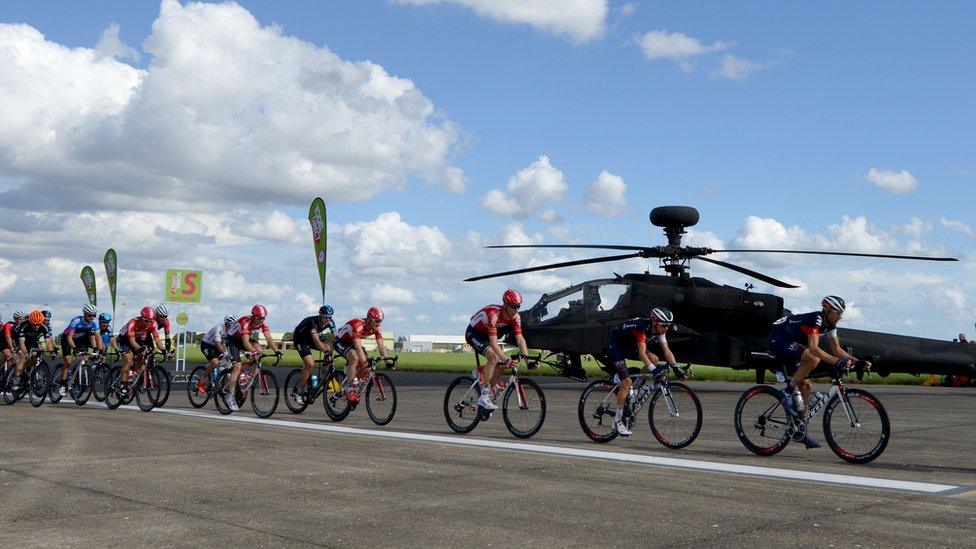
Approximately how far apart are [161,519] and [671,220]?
17314 millimetres

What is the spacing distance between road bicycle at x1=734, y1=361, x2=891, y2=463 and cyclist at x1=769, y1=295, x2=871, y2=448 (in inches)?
5.6

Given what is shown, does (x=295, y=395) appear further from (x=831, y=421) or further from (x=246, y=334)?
(x=831, y=421)

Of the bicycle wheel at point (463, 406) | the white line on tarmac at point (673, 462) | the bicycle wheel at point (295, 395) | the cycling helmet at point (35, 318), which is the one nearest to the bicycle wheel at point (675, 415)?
the white line on tarmac at point (673, 462)

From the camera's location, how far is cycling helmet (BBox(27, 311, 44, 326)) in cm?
2002

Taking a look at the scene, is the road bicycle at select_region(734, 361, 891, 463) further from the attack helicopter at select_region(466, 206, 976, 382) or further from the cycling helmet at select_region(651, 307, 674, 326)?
the attack helicopter at select_region(466, 206, 976, 382)

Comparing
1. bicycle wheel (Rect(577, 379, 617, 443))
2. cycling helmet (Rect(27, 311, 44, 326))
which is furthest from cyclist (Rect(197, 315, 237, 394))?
bicycle wheel (Rect(577, 379, 617, 443))

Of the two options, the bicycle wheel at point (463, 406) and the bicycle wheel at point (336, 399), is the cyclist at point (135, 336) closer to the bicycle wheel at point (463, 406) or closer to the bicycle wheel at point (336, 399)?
the bicycle wheel at point (336, 399)

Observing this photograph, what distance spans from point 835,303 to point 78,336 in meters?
15.4

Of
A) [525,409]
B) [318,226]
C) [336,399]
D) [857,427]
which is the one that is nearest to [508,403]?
[525,409]

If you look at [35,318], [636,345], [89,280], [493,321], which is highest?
[89,280]

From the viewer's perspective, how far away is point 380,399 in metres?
14.9

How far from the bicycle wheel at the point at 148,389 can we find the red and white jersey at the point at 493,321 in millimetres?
7771

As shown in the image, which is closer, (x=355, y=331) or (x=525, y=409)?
(x=525, y=409)

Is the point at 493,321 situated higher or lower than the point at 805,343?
higher
